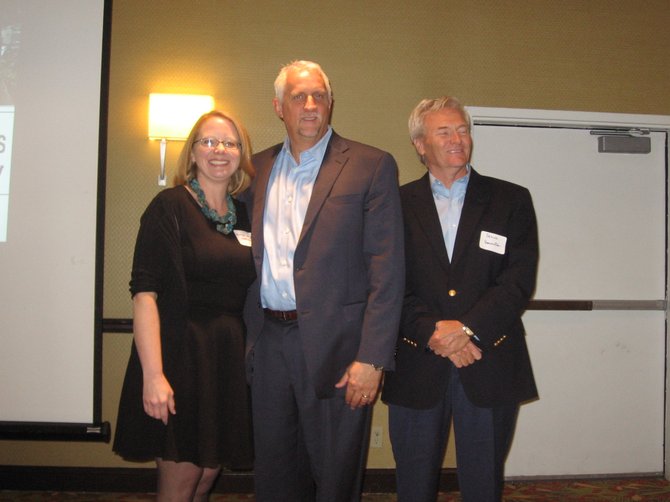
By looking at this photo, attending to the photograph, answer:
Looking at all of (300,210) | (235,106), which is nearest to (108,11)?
(235,106)

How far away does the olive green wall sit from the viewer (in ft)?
10.1

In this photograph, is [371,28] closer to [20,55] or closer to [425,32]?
[425,32]

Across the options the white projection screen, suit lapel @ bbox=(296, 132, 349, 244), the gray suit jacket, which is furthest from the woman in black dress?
the white projection screen

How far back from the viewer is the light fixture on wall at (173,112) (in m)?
2.95

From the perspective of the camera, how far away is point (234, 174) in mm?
1980

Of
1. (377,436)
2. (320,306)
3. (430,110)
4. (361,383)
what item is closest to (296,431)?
(361,383)

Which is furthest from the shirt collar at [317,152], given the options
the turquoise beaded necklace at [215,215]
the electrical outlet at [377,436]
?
the electrical outlet at [377,436]

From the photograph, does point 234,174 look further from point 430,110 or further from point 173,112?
point 173,112

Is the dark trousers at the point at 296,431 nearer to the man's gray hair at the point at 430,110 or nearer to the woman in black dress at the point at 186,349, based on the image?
the woman in black dress at the point at 186,349

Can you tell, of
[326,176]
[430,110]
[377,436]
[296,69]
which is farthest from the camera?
[377,436]

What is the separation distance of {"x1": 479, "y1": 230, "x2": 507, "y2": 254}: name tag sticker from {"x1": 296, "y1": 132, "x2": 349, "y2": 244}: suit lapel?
1.78 ft

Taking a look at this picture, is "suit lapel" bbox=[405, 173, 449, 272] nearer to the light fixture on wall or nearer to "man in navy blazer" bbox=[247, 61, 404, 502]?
"man in navy blazer" bbox=[247, 61, 404, 502]

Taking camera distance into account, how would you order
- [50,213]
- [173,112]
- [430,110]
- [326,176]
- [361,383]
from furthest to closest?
[173,112] < [50,213] < [430,110] < [326,176] < [361,383]

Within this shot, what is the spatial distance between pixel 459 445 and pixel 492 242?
70 centimetres
